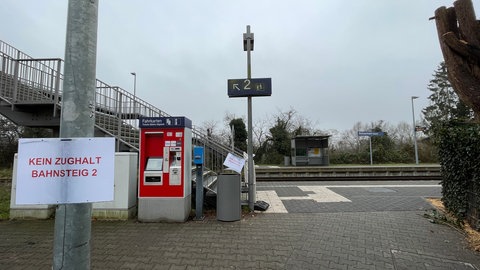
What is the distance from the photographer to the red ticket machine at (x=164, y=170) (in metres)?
6.47

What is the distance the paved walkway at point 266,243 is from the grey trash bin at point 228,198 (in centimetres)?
21

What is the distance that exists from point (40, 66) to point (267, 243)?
9.01m

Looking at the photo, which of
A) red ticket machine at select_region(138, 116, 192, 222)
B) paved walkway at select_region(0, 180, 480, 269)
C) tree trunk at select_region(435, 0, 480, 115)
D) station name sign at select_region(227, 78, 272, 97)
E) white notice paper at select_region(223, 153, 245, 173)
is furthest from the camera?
station name sign at select_region(227, 78, 272, 97)

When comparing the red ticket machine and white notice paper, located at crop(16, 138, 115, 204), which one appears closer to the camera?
white notice paper, located at crop(16, 138, 115, 204)

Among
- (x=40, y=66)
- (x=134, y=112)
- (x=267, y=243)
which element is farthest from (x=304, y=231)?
(x=40, y=66)

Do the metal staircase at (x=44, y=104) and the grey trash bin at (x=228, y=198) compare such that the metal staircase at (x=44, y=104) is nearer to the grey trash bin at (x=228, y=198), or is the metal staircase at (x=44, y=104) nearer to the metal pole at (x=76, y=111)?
the grey trash bin at (x=228, y=198)

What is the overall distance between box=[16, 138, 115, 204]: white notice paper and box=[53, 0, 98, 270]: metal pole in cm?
8

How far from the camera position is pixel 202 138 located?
8453 mm

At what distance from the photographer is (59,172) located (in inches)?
75.9

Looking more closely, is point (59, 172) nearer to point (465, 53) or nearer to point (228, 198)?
point (228, 198)

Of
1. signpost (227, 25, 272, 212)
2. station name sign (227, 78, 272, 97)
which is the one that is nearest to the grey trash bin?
signpost (227, 25, 272, 212)

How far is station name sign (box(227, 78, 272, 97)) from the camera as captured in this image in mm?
7598

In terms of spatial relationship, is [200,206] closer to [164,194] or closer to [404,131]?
[164,194]

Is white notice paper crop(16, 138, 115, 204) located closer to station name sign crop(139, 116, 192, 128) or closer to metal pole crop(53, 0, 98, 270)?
metal pole crop(53, 0, 98, 270)
